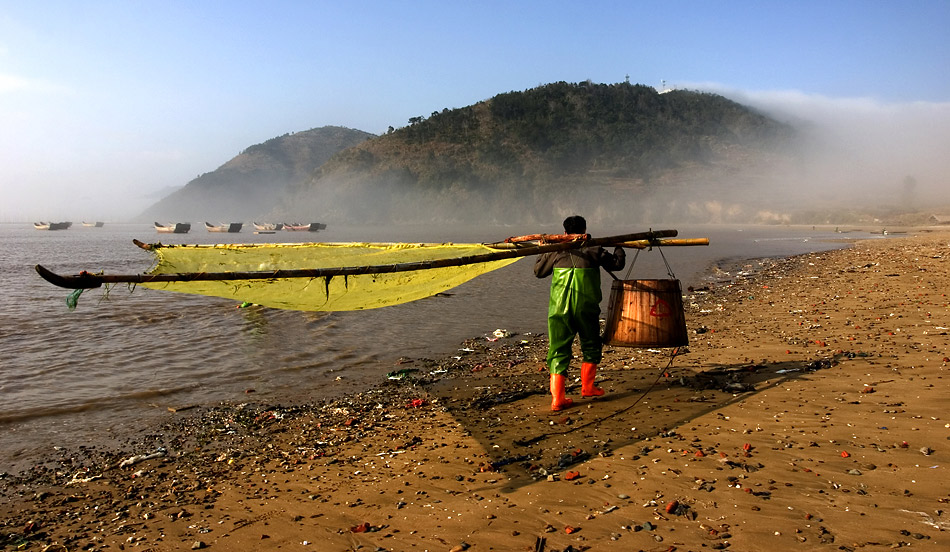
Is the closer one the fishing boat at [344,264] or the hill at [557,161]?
the fishing boat at [344,264]

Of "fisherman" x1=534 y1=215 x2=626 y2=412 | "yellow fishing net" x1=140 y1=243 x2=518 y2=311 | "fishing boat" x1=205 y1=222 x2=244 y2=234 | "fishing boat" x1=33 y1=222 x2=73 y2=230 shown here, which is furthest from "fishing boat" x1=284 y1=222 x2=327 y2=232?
"fisherman" x1=534 y1=215 x2=626 y2=412

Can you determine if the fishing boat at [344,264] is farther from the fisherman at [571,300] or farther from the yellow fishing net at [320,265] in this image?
the fisherman at [571,300]

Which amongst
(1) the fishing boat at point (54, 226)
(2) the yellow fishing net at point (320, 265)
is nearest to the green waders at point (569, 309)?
(2) the yellow fishing net at point (320, 265)

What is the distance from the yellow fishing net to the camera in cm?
504

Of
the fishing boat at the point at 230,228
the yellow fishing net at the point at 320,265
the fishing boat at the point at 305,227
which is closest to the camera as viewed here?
the yellow fishing net at the point at 320,265

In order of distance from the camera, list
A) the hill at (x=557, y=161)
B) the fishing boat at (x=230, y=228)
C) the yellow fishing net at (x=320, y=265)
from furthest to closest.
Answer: the hill at (x=557, y=161) < the fishing boat at (x=230, y=228) < the yellow fishing net at (x=320, y=265)

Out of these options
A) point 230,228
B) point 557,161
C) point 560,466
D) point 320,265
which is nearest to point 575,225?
point 560,466

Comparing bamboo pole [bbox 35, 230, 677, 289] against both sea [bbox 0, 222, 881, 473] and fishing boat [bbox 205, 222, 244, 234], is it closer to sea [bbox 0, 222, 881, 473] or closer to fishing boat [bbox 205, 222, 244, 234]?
sea [bbox 0, 222, 881, 473]

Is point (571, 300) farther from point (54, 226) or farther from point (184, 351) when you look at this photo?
point (54, 226)

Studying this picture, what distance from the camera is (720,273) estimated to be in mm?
18750

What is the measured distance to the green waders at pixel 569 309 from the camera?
5.26 meters

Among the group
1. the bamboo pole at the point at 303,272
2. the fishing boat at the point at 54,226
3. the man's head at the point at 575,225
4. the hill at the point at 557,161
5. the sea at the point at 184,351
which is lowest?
the sea at the point at 184,351

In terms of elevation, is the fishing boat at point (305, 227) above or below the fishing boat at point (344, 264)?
above

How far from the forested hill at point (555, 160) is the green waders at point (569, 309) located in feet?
280
